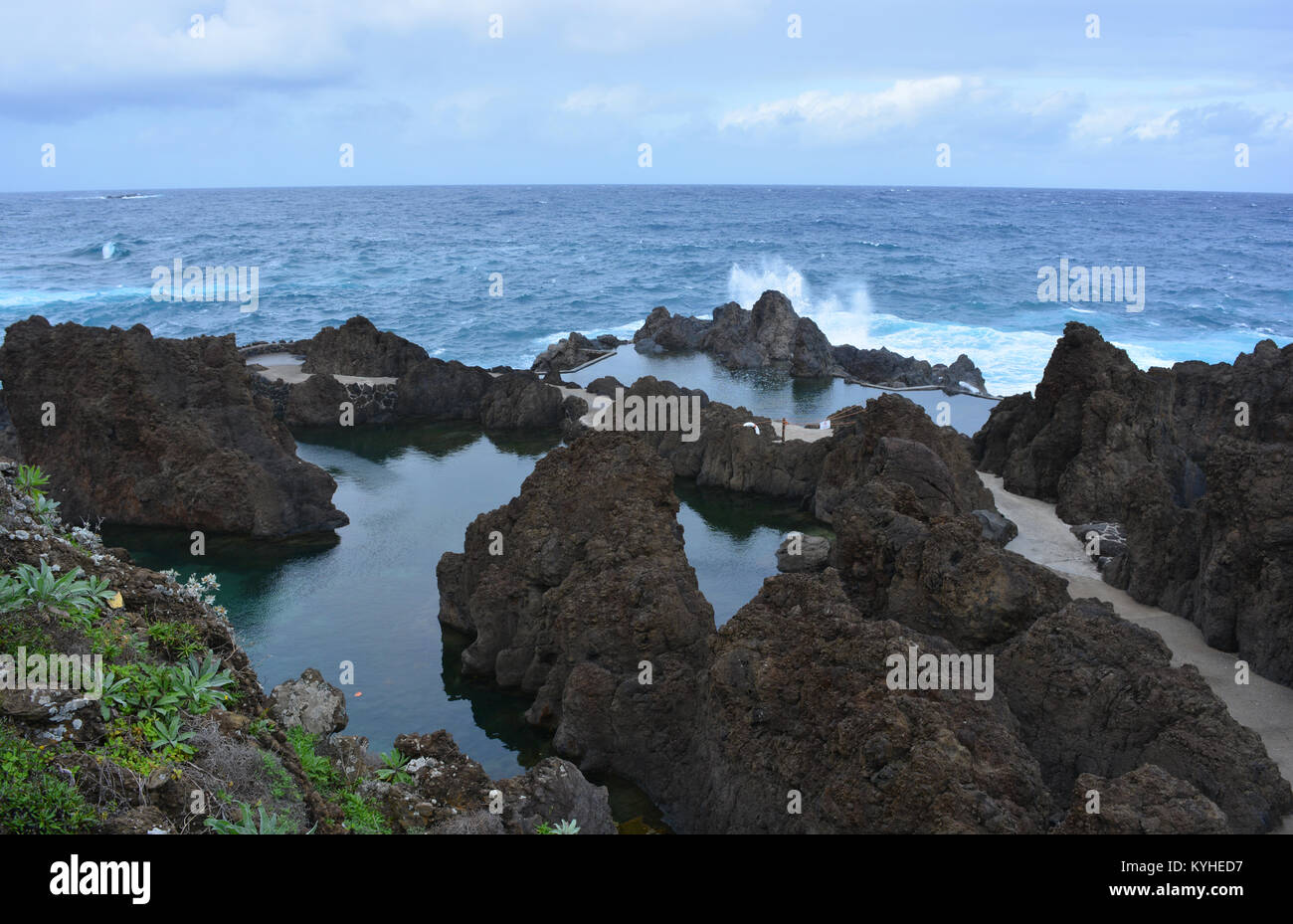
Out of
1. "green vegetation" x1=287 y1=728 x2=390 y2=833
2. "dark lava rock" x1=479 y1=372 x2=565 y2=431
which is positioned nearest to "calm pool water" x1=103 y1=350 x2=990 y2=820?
"dark lava rock" x1=479 y1=372 x2=565 y2=431

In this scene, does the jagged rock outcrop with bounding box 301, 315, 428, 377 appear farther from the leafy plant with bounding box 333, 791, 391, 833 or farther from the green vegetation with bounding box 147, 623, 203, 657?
the leafy plant with bounding box 333, 791, 391, 833

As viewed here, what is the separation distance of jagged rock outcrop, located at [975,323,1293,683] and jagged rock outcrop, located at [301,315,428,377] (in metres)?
28.1

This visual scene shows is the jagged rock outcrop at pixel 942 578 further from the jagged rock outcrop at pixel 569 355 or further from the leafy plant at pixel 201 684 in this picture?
the jagged rock outcrop at pixel 569 355

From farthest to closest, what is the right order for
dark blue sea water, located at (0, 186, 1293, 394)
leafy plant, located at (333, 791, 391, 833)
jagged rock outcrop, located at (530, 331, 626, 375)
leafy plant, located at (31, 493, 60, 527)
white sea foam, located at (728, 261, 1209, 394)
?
dark blue sea water, located at (0, 186, 1293, 394) → white sea foam, located at (728, 261, 1209, 394) → jagged rock outcrop, located at (530, 331, 626, 375) → leafy plant, located at (31, 493, 60, 527) → leafy plant, located at (333, 791, 391, 833)

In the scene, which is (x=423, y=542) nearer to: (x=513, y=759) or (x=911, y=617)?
(x=513, y=759)

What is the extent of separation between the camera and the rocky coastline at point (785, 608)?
469 inches

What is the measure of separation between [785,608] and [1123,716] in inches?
220

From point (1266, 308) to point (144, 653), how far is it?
332ft

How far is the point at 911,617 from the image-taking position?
18797 millimetres

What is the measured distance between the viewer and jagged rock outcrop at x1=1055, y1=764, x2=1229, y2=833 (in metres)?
10.5

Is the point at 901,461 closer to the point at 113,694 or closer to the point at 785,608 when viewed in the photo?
the point at 785,608

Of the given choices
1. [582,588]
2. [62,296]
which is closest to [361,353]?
[582,588]

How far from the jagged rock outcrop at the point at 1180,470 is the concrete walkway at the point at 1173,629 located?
347 millimetres

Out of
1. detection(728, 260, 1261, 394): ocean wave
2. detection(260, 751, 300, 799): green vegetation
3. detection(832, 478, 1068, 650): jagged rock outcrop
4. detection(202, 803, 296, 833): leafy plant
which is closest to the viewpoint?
detection(202, 803, 296, 833): leafy plant
